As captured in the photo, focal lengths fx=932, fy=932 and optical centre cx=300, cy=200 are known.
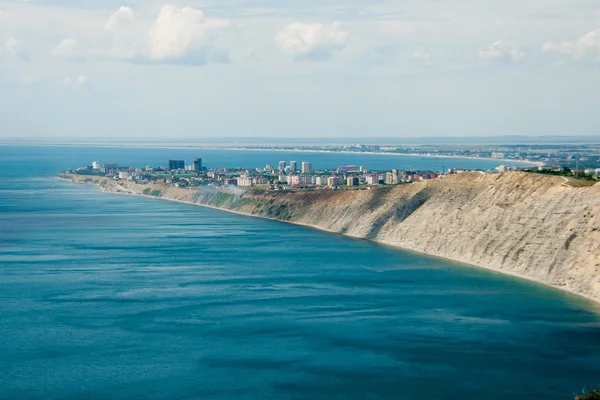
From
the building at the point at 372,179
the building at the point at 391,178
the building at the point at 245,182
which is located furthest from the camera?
the building at the point at 245,182

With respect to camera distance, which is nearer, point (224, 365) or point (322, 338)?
point (224, 365)

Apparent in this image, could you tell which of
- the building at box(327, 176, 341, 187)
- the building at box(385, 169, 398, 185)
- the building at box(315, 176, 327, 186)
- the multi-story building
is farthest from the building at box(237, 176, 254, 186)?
the building at box(385, 169, 398, 185)

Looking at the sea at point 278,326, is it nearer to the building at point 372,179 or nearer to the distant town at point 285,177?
the distant town at point 285,177

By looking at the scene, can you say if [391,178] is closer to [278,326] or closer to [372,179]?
[372,179]

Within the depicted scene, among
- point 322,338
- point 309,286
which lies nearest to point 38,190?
point 309,286

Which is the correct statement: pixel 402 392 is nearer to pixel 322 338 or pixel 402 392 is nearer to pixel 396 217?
pixel 322 338

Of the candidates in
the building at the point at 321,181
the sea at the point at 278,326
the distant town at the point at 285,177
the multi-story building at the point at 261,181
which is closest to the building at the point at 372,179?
the distant town at the point at 285,177
